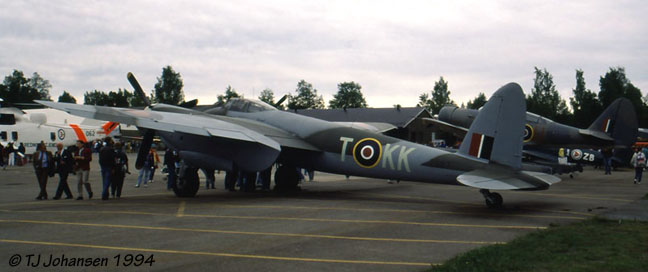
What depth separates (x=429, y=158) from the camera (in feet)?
42.3

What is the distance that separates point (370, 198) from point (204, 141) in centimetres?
547

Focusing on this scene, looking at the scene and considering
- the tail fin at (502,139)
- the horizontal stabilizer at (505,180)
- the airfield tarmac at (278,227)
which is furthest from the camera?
the tail fin at (502,139)

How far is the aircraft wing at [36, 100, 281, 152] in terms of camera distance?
43.1 feet

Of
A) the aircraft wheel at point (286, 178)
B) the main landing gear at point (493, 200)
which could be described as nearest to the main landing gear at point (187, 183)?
the aircraft wheel at point (286, 178)

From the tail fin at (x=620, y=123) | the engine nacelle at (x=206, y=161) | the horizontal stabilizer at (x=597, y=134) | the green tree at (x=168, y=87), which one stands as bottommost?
the engine nacelle at (x=206, y=161)

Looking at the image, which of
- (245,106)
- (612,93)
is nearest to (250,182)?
(245,106)

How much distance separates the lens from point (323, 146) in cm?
1503

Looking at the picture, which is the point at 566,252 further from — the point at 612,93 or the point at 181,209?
the point at 612,93

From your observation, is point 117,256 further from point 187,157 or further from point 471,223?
point 187,157

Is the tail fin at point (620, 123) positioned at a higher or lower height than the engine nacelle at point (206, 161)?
higher

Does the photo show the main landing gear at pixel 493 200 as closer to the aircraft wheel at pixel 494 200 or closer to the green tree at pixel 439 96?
the aircraft wheel at pixel 494 200

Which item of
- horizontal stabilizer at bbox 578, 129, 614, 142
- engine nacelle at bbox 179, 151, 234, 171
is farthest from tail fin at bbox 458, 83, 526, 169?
horizontal stabilizer at bbox 578, 129, 614, 142

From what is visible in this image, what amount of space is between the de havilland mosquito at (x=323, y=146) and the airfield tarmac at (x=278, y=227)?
88 centimetres

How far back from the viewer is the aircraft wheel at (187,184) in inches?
599
